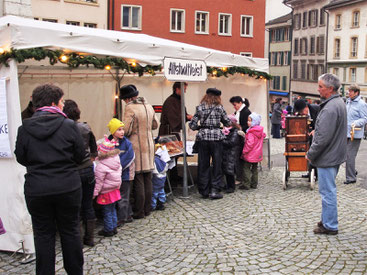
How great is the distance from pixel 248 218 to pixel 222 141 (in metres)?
1.66

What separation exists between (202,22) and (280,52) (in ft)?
86.2

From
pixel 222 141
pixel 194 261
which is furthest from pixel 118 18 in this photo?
pixel 194 261

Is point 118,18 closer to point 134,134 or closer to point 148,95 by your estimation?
point 148,95

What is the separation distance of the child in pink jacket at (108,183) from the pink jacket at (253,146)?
333 cm

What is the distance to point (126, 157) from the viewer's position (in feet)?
21.8

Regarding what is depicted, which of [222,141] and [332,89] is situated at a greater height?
[332,89]

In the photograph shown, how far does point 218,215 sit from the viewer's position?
7195 millimetres

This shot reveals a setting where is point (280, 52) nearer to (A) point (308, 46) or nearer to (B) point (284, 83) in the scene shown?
(B) point (284, 83)

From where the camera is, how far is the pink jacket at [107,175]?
6.10 metres

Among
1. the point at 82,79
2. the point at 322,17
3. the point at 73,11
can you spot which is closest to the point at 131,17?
the point at 73,11

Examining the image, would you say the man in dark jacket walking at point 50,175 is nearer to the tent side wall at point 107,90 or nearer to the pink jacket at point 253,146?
the tent side wall at point 107,90

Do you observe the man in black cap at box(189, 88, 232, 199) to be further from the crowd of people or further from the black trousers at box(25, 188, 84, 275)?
the black trousers at box(25, 188, 84, 275)

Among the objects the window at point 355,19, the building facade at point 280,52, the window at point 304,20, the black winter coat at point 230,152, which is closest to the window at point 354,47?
the window at point 355,19

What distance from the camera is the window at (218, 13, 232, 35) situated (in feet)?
141
